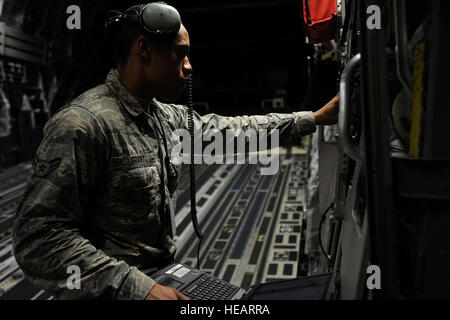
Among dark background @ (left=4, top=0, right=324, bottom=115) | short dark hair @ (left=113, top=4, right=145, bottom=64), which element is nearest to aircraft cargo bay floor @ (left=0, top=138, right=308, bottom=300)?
short dark hair @ (left=113, top=4, right=145, bottom=64)

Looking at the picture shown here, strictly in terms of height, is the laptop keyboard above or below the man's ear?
below

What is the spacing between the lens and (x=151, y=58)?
4.44ft

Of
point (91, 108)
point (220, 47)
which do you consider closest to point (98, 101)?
point (91, 108)

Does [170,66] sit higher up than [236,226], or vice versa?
[170,66]

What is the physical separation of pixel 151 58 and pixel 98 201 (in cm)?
55

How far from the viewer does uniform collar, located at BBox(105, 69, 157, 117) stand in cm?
141

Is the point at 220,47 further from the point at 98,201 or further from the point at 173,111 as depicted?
the point at 98,201

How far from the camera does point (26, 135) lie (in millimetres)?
6531

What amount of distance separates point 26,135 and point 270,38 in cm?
614

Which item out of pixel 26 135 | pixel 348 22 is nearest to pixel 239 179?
pixel 26 135

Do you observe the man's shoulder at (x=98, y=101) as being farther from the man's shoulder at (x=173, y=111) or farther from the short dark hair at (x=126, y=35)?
the man's shoulder at (x=173, y=111)

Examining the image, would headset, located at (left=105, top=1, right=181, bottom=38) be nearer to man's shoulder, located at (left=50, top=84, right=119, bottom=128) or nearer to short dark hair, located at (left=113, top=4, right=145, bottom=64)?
short dark hair, located at (left=113, top=4, right=145, bottom=64)

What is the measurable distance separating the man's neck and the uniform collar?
12 mm

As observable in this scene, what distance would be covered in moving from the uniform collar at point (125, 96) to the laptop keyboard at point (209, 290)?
26.7 inches
